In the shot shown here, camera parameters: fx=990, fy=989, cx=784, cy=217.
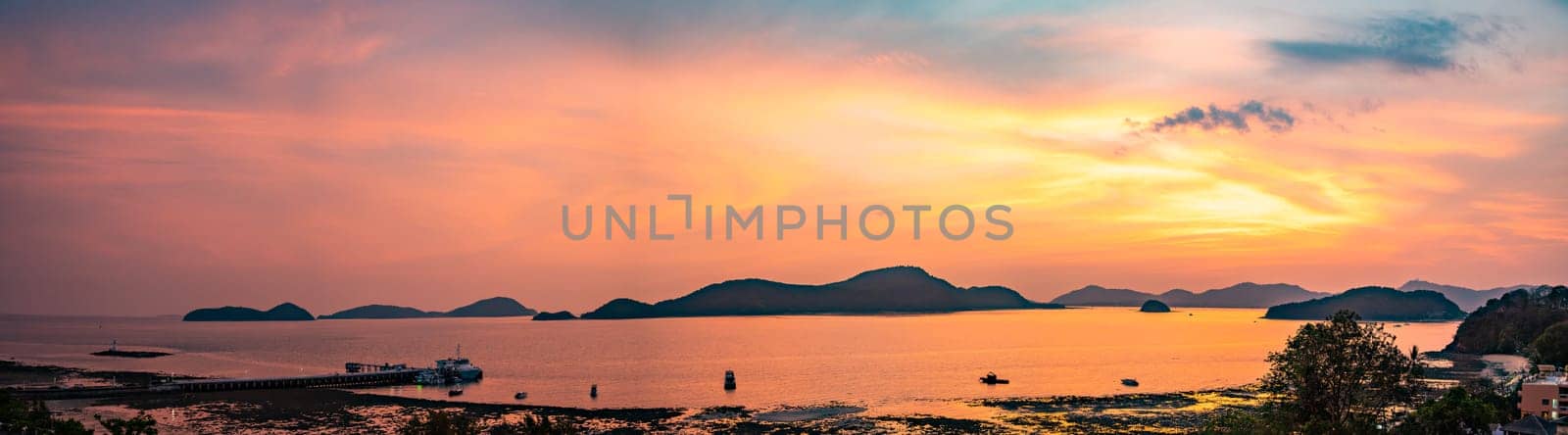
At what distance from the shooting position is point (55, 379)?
105m

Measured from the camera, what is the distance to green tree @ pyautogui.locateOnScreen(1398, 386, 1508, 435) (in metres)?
52.3

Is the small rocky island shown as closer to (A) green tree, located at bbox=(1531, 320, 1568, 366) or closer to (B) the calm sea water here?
(B) the calm sea water

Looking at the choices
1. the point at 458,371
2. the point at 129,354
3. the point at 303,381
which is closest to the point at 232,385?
the point at 303,381

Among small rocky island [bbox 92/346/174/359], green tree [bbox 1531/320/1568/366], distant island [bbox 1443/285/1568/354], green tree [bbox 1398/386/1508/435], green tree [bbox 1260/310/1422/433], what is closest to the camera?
green tree [bbox 1260/310/1422/433]

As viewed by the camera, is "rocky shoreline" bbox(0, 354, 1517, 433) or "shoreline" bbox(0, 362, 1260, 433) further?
"shoreline" bbox(0, 362, 1260, 433)

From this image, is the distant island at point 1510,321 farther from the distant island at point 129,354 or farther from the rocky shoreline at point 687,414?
the distant island at point 129,354

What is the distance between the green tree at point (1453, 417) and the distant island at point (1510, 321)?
3478 inches

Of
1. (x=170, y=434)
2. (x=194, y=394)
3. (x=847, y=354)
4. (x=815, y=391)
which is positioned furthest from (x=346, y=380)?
(x=847, y=354)

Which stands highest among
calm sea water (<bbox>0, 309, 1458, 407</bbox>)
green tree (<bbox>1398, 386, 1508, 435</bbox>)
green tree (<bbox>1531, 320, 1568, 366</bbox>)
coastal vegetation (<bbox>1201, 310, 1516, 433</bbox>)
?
coastal vegetation (<bbox>1201, 310, 1516, 433</bbox>)

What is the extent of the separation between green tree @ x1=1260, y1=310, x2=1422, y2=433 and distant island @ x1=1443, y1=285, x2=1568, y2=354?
395ft

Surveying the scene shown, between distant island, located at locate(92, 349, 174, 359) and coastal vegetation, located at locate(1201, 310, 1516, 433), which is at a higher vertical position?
coastal vegetation, located at locate(1201, 310, 1516, 433)

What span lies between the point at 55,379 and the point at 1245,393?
119027mm

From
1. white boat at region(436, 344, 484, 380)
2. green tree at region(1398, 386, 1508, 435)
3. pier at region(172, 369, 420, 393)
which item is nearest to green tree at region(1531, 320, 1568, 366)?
green tree at region(1398, 386, 1508, 435)

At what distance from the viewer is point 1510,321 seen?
484 feet
